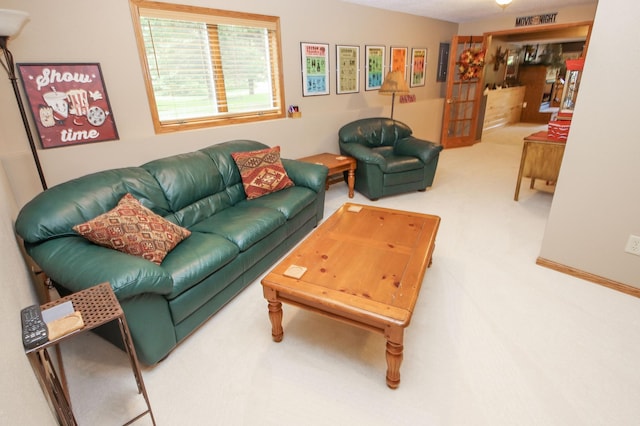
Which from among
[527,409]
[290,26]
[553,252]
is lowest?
[527,409]

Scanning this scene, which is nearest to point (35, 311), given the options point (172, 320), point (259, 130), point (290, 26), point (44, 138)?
point (172, 320)

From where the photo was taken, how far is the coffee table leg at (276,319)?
169 cm

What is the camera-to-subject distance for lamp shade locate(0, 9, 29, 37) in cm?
165

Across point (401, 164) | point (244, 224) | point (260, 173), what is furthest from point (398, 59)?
point (244, 224)

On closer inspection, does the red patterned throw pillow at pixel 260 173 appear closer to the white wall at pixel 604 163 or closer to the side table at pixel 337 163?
the side table at pixel 337 163

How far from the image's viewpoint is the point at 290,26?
3.53 m

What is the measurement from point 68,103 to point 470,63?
19.8 feet

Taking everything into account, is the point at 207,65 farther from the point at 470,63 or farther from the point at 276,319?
the point at 470,63

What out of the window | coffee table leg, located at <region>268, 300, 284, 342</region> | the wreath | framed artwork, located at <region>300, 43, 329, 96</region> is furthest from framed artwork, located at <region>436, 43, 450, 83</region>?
coffee table leg, located at <region>268, 300, 284, 342</region>

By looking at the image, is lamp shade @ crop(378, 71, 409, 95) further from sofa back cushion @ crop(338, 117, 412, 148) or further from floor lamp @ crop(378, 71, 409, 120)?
sofa back cushion @ crop(338, 117, 412, 148)

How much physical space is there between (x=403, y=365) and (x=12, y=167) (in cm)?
274

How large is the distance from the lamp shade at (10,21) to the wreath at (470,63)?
6.10 meters

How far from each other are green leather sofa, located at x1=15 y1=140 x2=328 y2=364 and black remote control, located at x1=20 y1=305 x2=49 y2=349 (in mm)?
306

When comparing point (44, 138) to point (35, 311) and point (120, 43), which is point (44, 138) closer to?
point (120, 43)
